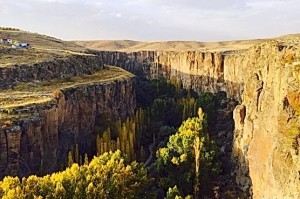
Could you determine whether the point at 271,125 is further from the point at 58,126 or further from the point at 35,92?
the point at 35,92

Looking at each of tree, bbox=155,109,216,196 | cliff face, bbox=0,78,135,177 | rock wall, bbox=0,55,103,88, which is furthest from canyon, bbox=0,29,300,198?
tree, bbox=155,109,216,196

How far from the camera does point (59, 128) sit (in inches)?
2100

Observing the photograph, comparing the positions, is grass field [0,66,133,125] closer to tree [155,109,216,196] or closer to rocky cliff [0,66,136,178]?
rocky cliff [0,66,136,178]

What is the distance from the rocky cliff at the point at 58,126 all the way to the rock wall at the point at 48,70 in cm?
763

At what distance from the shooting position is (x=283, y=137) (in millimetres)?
31609

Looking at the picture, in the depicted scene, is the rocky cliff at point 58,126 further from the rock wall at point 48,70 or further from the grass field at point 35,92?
the rock wall at point 48,70

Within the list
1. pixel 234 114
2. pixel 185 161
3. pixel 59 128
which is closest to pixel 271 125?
pixel 185 161

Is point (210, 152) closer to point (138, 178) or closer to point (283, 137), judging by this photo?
point (138, 178)

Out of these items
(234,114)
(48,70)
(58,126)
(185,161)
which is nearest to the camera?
(185,161)

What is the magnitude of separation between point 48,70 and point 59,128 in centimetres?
2082

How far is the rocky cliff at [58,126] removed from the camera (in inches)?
1729

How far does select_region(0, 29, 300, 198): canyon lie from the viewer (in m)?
31.6

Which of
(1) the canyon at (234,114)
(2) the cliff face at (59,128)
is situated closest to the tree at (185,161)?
(1) the canyon at (234,114)

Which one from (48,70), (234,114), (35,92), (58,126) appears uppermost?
(48,70)
